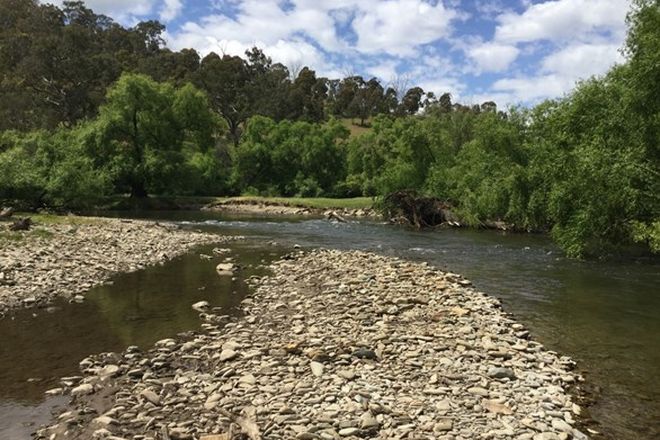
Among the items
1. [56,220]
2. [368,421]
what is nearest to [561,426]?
[368,421]

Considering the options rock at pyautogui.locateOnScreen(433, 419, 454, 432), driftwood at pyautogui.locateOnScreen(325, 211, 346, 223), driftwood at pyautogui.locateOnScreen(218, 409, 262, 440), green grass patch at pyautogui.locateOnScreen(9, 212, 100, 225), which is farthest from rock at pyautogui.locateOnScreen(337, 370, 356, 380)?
driftwood at pyautogui.locateOnScreen(325, 211, 346, 223)

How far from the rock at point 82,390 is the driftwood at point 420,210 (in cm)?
3579

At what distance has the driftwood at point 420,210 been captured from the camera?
4431cm

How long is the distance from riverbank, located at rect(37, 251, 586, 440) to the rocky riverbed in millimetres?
5852

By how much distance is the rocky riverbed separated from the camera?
16.9 metres

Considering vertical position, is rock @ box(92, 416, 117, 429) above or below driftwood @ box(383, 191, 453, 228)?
below

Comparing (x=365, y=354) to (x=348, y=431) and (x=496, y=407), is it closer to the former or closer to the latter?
(x=496, y=407)

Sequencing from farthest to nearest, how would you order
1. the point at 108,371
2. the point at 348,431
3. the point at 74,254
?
1. the point at 74,254
2. the point at 108,371
3. the point at 348,431

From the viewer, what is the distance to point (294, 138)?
7931 centimetres

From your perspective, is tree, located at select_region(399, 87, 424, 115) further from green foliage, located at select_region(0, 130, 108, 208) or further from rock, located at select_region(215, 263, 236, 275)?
rock, located at select_region(215, 263, 236, 275)

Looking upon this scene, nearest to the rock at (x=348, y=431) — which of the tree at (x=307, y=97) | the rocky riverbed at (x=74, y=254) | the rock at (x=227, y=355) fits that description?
the rock at (x=227, y=355)

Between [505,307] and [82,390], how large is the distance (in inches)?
467

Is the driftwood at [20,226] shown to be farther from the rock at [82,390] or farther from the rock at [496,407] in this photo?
the rock at [496,407]

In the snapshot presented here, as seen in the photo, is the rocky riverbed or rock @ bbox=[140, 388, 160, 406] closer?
rock @ bbox=[140, 388, 160, 406]
